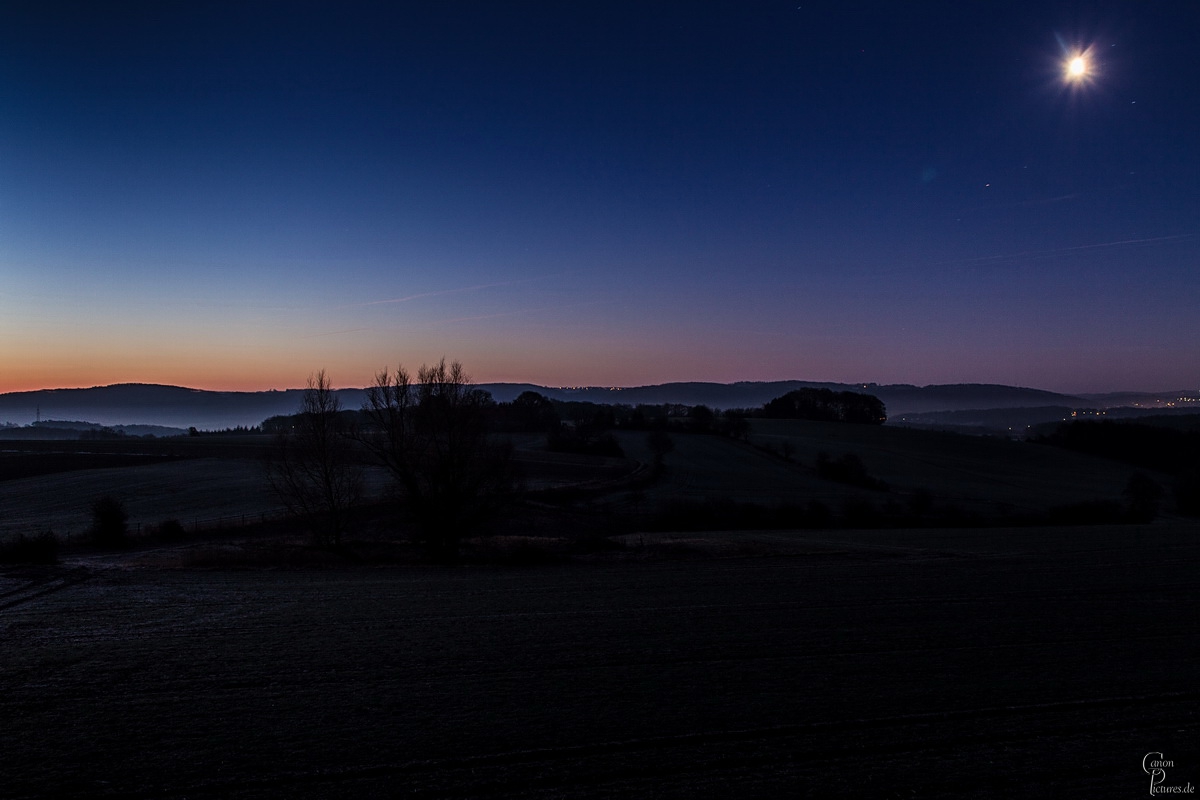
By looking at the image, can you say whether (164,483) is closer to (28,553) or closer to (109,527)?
(109,527)

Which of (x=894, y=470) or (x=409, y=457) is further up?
(x=409, y=457)

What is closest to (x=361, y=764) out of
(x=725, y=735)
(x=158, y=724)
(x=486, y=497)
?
(x=158, y=724)

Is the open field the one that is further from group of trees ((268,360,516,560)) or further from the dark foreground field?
the dark foreground field

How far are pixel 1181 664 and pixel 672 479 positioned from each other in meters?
45.5

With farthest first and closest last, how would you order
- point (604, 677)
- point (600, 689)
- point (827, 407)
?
point (827, 407) < point (604, 677) < point (600, 689)

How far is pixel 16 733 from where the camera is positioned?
22.9 feet

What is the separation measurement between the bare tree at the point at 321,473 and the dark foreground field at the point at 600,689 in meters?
12.1

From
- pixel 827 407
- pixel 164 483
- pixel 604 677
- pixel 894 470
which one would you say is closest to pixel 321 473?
pixel 604 677

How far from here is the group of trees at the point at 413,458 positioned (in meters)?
25.1

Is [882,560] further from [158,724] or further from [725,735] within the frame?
[158,724]

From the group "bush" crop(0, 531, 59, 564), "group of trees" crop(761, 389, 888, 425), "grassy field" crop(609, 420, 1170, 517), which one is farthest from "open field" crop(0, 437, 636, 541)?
"group of trees" crop(761, 389, 888, 425)

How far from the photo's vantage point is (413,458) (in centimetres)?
2552

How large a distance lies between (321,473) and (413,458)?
16.8ft

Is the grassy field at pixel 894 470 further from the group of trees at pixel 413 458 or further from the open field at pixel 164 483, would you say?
the group of trees at pixel 413 458
